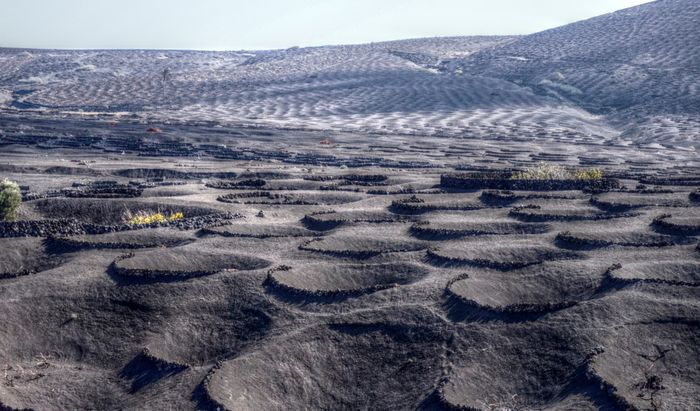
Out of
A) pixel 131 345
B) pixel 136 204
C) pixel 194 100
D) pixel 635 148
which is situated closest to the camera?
pixel 131 345

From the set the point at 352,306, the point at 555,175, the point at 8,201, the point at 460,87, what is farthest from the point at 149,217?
the point at 460,87

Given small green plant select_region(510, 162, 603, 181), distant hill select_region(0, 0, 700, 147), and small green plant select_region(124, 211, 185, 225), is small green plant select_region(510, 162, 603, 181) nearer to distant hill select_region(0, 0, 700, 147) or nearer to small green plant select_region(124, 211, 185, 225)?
small green plant select_region(124, 211, 185, 225)

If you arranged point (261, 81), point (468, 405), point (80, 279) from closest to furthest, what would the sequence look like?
point (468, 405)
point (80, 279)
point (261, 81)

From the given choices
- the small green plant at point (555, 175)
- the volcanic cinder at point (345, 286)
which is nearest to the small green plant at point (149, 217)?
the volcanic cinder at point (345, 286)

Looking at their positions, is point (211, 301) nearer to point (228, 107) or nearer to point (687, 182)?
point (687, 182)

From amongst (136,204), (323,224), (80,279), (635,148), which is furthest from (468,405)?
(635,148)

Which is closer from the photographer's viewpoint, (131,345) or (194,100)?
(131,345)

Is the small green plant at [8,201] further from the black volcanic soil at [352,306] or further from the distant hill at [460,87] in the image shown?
the distant hill at [460,87]
